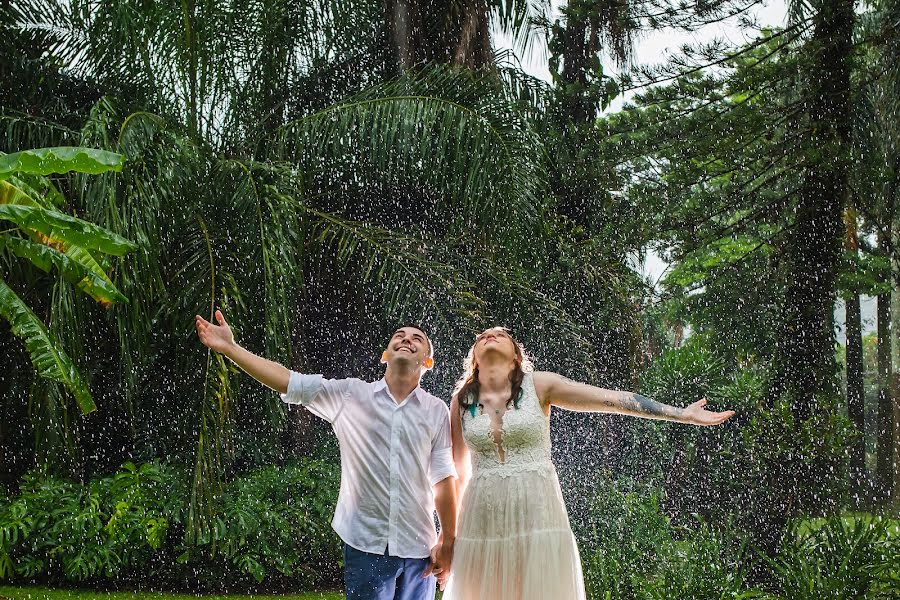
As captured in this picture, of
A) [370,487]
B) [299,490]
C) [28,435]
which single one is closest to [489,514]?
[370,487]

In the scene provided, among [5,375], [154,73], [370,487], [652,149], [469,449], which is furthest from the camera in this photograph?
[652,149]

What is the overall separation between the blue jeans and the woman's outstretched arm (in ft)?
2.84

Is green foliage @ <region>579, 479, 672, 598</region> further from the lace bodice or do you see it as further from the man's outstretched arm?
the man's outstretched arm

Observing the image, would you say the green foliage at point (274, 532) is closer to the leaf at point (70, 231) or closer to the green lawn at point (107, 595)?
the green lawn at point (107, 595)

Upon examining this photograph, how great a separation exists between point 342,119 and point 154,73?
95.6 inches

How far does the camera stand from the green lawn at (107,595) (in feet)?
25.3

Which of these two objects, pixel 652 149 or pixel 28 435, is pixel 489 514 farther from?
pixel 652 149

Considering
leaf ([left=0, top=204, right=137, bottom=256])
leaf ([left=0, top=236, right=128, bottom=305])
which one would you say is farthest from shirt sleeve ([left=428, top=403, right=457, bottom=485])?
leaf ([left=0, top=236, right=128, bottom=305])

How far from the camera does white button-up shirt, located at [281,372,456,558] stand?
364 centimetres

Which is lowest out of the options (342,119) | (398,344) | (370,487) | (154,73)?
(370,487)

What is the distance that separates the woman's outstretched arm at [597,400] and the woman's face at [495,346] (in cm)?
16

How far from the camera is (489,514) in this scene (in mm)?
3887

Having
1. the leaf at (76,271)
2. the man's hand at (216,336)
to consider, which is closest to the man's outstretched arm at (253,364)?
the man's hand at (216,336)

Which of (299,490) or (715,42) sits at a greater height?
(715,42)
